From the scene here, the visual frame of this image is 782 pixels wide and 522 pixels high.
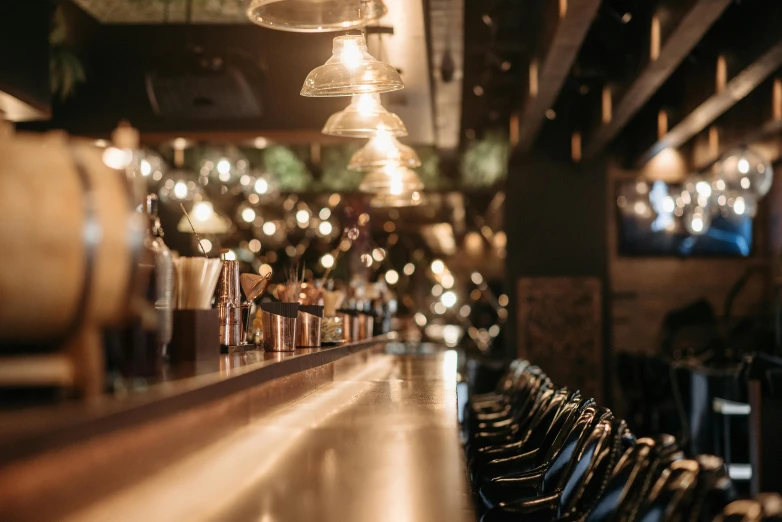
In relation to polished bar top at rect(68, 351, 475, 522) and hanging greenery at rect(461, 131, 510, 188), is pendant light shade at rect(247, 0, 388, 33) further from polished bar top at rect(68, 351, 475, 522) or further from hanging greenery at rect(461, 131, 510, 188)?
hanging greenery at rect(461, 131, 510, 188)

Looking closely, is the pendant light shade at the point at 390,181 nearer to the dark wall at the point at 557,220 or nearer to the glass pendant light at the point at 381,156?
the glass pendant light at the point at 381,156

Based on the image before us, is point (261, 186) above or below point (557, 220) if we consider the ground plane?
above

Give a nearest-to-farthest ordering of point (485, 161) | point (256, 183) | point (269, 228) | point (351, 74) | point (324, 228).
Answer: point (351, 74) → point (256, 183) → point (485, 161) → point (269, 228) → point (324, 228)

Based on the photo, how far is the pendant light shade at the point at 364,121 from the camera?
13.4 ft

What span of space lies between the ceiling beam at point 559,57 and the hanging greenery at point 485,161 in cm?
234

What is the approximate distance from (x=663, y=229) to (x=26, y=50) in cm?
726

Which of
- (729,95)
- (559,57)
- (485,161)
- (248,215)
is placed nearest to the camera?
(559,57)

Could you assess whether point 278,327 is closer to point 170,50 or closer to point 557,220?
point 170,50

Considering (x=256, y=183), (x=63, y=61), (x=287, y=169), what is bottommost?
(x=256, y=183)

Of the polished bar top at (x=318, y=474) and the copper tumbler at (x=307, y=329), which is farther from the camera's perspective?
the copper tumbler at (x=307, y=329)

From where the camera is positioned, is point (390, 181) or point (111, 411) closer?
point (111, 411)

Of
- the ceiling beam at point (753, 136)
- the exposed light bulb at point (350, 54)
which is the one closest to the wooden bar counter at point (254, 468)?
the exposed light bulb at point (350, 54)

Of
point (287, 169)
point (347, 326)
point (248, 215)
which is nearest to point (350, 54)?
point (347, 326)

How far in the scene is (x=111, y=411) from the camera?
45.4 inches
